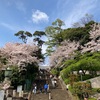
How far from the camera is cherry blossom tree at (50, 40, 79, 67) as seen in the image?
3516 cm

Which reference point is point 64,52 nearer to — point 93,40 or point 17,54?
point 93,40

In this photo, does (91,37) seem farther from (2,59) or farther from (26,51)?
(2,59)

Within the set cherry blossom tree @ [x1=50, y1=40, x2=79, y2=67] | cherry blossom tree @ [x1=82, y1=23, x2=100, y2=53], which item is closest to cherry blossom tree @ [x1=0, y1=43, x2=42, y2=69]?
cherry blossom tree @ [x1=50, y1=40, x2=79, y2=67]

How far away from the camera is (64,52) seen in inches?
1451

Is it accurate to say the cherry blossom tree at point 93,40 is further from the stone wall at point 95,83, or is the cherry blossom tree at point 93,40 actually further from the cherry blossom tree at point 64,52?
the stone wall at point 95,83

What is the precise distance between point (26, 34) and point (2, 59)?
2342 centimetres

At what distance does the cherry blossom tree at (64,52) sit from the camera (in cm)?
3516

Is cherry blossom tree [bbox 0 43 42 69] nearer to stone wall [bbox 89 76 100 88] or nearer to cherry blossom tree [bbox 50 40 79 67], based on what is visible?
cherry blossom tree [bbox 50 40 79 67]

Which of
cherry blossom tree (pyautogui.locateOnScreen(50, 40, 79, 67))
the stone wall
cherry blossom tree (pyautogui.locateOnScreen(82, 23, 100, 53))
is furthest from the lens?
cherry blossom tree (pyautogui.locateOnScreen(50, 40, 79, 67))

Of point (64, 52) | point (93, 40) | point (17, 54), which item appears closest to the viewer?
point (17, 54)

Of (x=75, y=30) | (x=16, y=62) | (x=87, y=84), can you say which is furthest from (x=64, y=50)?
(x=87, y=84)

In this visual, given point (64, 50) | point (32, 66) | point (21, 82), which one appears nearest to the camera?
point (21, 82)

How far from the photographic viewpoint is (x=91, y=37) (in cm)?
3247

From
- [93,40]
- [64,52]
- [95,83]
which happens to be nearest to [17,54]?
[64,52]
